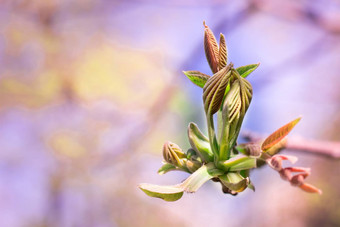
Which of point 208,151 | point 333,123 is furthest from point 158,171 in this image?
point 333,123

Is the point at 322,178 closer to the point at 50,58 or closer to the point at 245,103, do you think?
the point at 245,103

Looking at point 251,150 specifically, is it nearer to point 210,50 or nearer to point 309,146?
point 210,50

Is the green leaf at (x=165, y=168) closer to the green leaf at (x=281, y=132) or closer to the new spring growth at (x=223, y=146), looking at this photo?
the new spring growth at (x=223, y=146)

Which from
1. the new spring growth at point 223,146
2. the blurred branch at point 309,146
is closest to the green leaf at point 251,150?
the new spring growth at point 223,146

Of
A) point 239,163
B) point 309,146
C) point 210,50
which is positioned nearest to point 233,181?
point 239,163

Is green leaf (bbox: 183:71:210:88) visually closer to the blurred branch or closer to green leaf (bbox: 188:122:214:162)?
green leaf (bbox: 188:122:214:162)

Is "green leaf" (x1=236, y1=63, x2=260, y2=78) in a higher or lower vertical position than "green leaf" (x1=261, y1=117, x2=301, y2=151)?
higher

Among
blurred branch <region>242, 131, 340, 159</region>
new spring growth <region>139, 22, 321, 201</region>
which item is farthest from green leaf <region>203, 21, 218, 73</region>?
blurred branch <region>242, 131, 340, 159</region>
